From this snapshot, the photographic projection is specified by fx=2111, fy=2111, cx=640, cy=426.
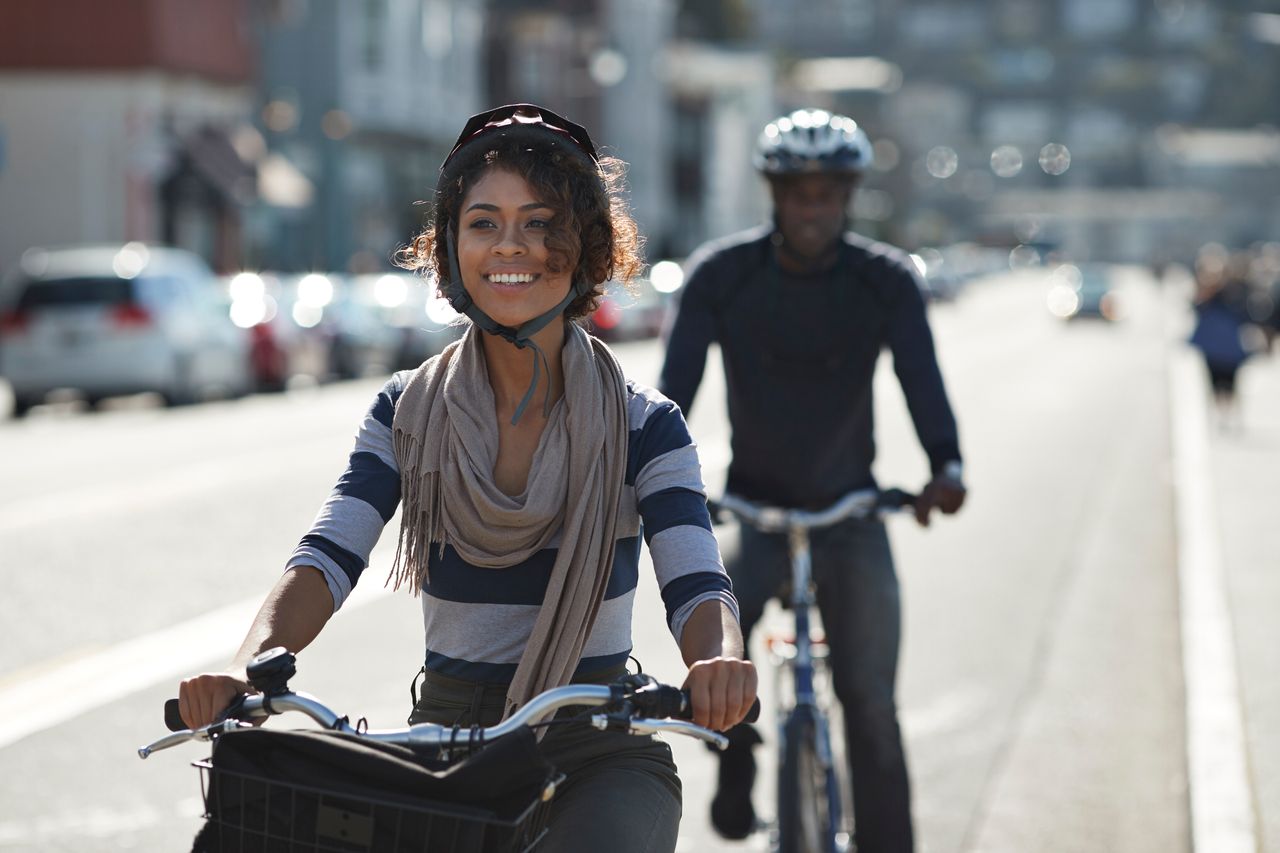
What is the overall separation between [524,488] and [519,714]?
606 millimetres

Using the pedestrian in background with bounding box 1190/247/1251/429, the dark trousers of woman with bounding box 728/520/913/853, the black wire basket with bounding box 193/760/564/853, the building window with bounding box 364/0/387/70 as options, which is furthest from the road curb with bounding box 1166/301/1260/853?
the building window with bounding box 364/0/387/70

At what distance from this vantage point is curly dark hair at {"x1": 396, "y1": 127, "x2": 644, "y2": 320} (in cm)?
329

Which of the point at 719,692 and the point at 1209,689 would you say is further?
Result: the point at 1209,689

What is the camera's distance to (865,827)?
507 cm

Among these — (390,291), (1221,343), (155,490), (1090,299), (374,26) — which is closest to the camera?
(155,490)

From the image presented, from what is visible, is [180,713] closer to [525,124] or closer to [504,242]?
[504,242]

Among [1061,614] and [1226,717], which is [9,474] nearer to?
[1061,614]

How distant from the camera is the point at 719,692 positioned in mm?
2936

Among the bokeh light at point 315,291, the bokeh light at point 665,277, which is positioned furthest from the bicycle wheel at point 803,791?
the bokeh light at point 665,277

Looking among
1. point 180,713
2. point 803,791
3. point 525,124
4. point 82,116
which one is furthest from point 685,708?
point 82,116

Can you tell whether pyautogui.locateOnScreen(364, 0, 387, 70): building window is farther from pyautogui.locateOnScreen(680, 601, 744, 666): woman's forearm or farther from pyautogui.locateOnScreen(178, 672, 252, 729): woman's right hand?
pyautogui.locateOnScreen(178, 672, 252, 729): woman's right hand

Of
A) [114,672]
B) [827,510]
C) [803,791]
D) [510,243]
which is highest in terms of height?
[510,243]

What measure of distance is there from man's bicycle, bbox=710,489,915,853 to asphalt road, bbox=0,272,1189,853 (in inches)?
45.8

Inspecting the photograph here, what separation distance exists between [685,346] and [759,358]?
0.19 meters
